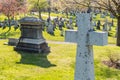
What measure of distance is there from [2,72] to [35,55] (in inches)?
145

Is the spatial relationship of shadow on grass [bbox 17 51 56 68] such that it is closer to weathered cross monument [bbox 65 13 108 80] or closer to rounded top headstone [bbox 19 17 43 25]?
rounded top headstone [bbox 19 17 43 25]

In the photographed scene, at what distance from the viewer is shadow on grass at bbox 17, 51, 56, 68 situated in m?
12.8

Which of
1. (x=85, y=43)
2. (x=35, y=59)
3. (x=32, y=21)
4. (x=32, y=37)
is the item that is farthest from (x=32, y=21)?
(x=85, y=43)

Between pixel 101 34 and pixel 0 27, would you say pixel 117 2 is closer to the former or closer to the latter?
pixel 101 34

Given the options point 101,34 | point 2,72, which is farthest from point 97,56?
point 101,34

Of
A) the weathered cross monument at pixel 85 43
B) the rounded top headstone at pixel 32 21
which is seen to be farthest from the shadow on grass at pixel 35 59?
the weathered cross monument at pixel 85 43

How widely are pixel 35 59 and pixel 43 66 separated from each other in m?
1.50

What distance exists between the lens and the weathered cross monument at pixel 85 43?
680cm

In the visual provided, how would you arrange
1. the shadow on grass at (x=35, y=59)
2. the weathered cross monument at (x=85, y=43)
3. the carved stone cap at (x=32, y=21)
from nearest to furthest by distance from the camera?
the weathered cross monument at (x=85, y=43), the shadow on grass at (x=35, y=59), the carved stone cap at (x=32, y=21)

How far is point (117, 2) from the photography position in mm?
15609

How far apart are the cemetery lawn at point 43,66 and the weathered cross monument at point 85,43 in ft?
11.9

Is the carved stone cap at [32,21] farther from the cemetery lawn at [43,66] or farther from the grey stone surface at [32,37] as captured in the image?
the cemetery lawn at [43,66]

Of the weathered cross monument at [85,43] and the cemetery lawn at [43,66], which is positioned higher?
the weathered cross monument at [85,43]

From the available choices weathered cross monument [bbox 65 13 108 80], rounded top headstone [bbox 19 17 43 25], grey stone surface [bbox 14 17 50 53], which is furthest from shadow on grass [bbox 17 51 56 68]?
weathered cross monument [bbox 65 13 108 80]
